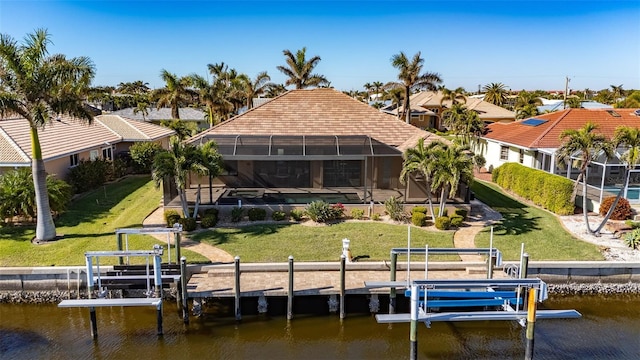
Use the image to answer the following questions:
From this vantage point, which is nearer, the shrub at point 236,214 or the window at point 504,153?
the shrub at point 236,214

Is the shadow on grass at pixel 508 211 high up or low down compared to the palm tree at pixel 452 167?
down

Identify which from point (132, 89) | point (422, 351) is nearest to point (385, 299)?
point (422, 351)

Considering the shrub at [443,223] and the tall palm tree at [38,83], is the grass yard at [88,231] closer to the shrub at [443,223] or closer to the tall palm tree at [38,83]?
the tall palm tree at [38,83]

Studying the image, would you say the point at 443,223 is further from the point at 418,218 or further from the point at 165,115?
the point at 165,115

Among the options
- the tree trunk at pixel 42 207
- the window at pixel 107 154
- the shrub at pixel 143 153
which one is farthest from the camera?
the shrub at pixel 143 153

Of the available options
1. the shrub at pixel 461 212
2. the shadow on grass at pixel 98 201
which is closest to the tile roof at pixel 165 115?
the shadow on grass at pixel 98 201
